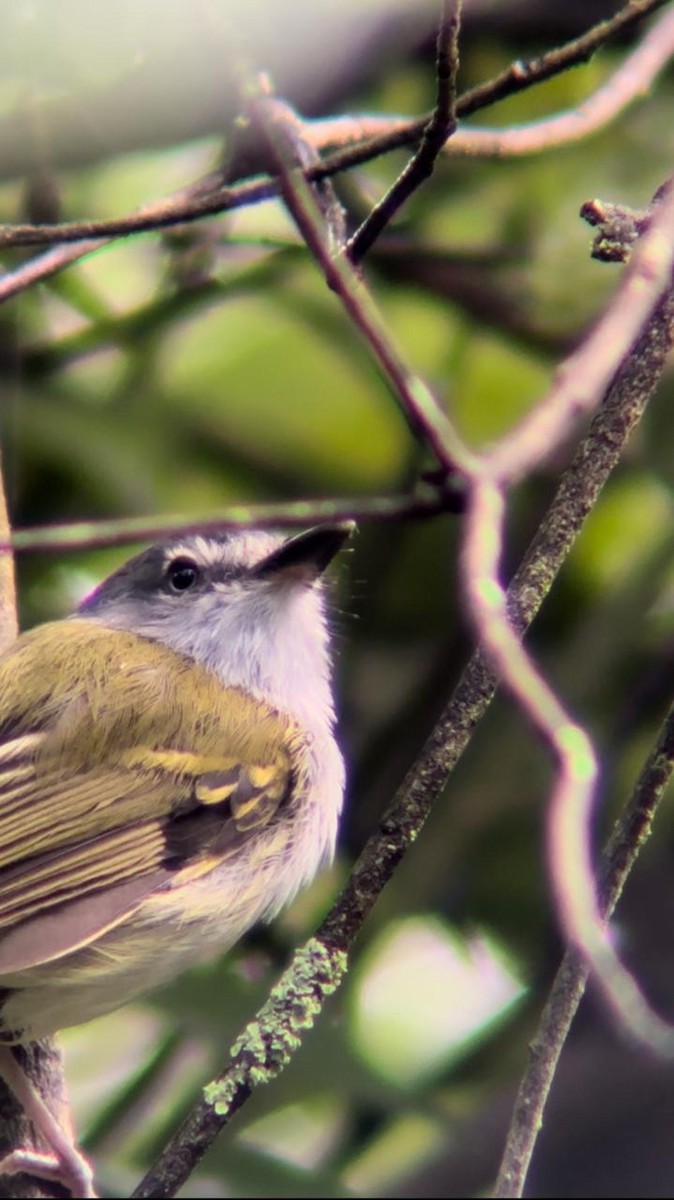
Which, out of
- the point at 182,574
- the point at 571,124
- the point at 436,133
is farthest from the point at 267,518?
the point at 182,574

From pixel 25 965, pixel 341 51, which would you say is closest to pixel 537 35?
pixel 341 51

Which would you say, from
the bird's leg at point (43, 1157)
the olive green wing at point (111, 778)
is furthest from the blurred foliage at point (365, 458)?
the bird's leg at point (43, 1157)

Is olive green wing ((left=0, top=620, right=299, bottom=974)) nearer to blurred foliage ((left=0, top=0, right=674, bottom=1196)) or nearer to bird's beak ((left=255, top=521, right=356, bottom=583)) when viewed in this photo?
bird's beak ((left=255, top=521, right=356, bottom=583))

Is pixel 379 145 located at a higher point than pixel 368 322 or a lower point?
lower

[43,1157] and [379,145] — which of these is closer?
[379,145]

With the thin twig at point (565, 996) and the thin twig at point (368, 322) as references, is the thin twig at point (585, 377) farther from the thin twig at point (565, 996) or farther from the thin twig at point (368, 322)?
the thin twig at point (565, 996)

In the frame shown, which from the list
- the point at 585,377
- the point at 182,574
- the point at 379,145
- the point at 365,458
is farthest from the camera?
the point at 365,458

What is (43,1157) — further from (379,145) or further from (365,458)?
(365,458)

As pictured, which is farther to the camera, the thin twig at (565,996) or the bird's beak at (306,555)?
the bird's beak at (306,555)

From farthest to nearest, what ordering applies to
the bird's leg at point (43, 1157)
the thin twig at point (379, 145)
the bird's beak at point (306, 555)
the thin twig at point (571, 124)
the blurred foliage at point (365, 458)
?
the blurred foliage at point (365, 458)
the bird's beak at point (306, 555)
the bird's leg at point (43, 1157)
the thin twig at point (571, 124)
the thin twig at point (379, 145)
